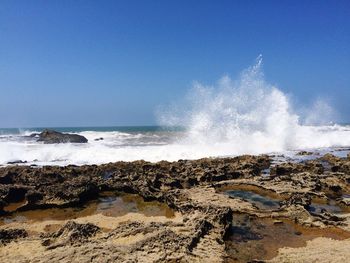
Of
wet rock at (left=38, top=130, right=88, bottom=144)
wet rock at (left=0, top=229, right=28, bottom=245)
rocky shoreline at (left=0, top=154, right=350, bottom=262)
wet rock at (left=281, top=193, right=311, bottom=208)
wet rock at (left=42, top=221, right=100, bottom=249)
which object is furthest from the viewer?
wet rock at (left=38, top=130, right=88, bottom=144)

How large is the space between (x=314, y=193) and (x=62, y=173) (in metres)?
10.9

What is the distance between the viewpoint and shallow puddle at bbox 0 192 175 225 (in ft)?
33.7

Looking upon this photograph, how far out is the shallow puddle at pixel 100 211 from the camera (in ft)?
33.7

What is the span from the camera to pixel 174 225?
8.27m

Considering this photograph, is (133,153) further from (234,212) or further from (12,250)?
(12,250)

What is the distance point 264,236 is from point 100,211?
5.11 meters

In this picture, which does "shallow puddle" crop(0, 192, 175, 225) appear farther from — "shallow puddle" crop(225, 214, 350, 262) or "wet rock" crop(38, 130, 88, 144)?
"wet rock" crop(38, 130, 88, 144)

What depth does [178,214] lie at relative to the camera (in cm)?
1012

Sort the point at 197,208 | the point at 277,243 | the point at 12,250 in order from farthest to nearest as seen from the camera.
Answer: the point at 197,208, the point at 277,243, the point at 12,250

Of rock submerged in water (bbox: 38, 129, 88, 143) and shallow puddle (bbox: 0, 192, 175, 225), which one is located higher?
rock submerged in water (bbox: 38, 129, 88, 143)

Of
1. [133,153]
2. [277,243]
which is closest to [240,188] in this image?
[277,243]

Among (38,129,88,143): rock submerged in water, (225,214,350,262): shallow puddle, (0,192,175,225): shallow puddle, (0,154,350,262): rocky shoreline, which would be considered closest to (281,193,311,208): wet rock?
(0,154,350,262): rocky shoreline

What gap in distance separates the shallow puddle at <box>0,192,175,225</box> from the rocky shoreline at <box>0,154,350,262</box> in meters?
A: 0.26

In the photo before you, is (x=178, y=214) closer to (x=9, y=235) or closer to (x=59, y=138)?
(x=9, y=235)
